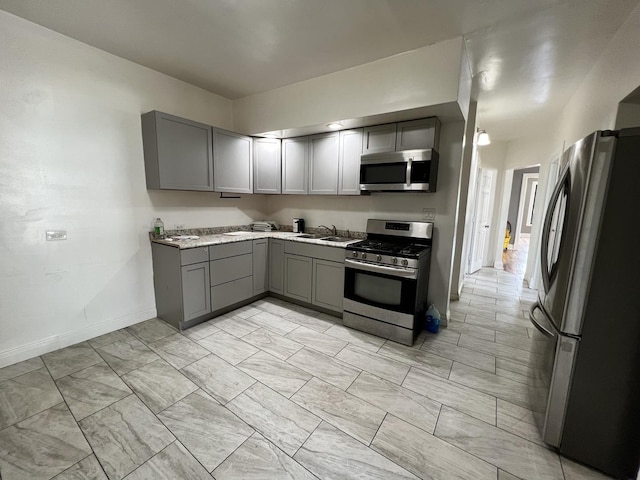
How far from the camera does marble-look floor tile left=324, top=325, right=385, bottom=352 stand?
2.71 metres

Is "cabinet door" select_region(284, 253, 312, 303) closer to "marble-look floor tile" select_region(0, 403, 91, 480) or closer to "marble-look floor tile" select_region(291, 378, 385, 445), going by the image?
"marble-look floor tile" select_region(291, 378, 385, 445)

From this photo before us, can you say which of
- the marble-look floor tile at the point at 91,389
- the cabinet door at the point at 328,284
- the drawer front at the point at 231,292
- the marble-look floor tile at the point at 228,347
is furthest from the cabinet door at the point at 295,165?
the marble-look floor tile at the point at 91,389

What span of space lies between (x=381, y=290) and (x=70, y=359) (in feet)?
9.88

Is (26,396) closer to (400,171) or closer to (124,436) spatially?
(124,436)

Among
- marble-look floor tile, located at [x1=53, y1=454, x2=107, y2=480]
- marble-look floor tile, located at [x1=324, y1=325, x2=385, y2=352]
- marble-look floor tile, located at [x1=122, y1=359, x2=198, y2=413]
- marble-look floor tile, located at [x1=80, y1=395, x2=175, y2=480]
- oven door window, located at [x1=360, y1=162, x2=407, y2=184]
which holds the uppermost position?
oven door window, located at [x1=360, y1=162, x2=407, y2=184]

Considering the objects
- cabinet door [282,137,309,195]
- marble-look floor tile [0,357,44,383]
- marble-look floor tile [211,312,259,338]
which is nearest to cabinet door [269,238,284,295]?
marble-look floor tile [211,312,259,338]

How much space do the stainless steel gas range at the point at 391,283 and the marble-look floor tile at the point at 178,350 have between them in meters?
1.59

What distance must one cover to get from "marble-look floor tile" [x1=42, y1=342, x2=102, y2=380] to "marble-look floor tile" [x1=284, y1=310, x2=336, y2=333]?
1.89 meters

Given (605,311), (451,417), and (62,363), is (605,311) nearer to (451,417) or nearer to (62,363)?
(451,417)

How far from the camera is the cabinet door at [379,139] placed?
293 cm

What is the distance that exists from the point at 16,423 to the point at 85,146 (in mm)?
2306

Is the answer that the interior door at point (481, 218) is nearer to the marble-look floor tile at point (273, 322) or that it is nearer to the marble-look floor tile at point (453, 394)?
the marble-look floor tile at point (453, 394)

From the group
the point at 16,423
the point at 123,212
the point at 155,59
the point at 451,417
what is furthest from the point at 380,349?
the point at 155,59

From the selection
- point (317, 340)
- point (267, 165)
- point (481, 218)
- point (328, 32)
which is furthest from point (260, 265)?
point (481, 218)
